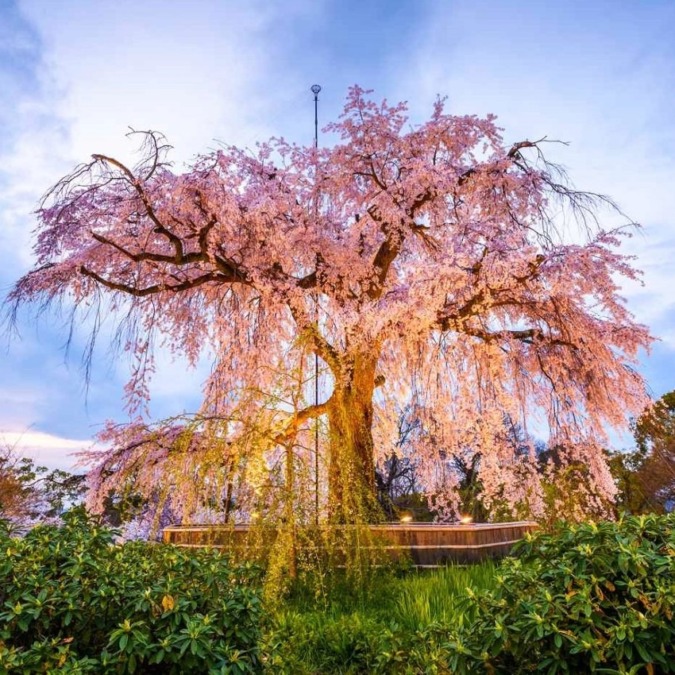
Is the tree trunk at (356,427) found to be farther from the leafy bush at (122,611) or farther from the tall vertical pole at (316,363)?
the leafy bush at (122,611)

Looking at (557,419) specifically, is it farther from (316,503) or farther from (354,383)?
(316,503)

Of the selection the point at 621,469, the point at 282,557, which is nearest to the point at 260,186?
the point at 282,557

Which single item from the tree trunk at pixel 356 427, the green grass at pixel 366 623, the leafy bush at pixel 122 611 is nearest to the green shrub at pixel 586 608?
the green grass at pixel 366 623

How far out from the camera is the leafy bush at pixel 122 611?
8.61 feet

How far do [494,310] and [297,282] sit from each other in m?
3.44

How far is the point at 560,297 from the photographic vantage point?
8445 mm

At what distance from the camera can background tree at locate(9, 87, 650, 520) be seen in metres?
7.95

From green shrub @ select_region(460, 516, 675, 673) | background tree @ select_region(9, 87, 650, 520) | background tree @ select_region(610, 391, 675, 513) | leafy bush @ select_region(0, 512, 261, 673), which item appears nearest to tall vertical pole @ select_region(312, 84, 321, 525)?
background tree @ select_region(9, 87, 650, 520)

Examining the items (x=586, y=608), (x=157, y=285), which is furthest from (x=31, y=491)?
(x=586, y=608)

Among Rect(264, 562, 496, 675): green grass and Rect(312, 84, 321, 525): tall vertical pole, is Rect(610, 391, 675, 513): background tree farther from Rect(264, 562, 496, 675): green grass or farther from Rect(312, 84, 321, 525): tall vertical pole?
Rect(264, 562, 496, 675): green grass

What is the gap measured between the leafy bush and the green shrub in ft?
3.73

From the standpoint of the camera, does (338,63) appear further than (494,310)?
No

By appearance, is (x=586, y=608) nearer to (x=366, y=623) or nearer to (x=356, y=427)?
(x=366, y=623)

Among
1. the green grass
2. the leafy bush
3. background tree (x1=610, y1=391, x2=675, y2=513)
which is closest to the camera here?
the leafy bush
